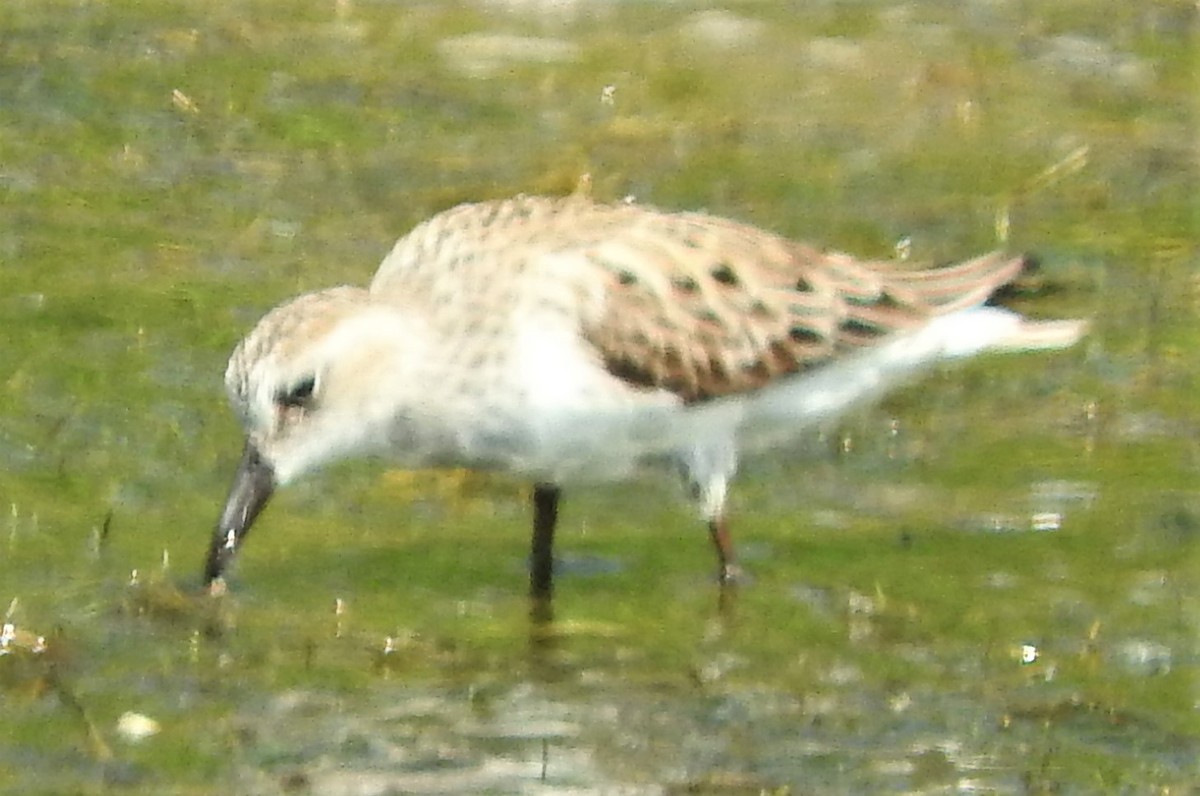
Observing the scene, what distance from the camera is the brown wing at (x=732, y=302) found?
343 inches

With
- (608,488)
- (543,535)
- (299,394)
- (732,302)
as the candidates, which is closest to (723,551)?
(543,535)

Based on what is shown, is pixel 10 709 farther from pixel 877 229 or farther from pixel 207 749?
pixel 877 229

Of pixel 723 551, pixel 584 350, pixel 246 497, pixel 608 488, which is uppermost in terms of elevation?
pixel 584 350

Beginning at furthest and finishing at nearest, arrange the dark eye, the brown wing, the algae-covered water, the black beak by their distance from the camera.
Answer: the brown wing
the black beak
the dark eye
the algae-covered water

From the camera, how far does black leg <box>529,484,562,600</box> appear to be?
29.1ft

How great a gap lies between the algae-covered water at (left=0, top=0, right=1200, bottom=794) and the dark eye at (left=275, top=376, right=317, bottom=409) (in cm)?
66

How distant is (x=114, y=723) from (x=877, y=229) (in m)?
5.73

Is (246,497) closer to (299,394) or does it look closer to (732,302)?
(299,394)

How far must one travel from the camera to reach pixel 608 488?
9828 mm

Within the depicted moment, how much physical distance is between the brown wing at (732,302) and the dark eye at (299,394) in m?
0.84

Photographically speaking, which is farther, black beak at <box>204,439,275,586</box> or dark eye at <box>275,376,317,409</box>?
black beak at <box>204,439,275,586</box>

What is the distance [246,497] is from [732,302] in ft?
5.50

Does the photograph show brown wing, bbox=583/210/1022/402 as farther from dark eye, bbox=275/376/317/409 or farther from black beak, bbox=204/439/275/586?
black beak, bbox=204/439/275/586

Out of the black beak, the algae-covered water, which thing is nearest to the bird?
the black beak
